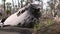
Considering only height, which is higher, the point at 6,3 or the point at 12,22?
the point at 12,22

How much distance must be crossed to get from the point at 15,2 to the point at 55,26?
57.0ft

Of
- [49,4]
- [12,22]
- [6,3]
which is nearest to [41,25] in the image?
[12,22]

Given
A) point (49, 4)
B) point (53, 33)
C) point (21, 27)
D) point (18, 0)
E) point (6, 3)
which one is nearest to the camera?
point (53, 33)

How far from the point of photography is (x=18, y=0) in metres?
18.9

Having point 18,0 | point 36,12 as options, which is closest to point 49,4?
point 18,0

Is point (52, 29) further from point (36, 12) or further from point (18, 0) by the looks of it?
point (18, 0)

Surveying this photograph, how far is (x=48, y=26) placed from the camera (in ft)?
7.59

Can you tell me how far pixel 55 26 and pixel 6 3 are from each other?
18.4 metres

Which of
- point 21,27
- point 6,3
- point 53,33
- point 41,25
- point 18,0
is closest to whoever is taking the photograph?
point 53,33

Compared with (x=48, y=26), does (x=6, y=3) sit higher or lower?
lower

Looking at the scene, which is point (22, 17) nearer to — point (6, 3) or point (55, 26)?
point (55, 26)

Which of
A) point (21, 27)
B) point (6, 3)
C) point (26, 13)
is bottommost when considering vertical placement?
point (6, 3)

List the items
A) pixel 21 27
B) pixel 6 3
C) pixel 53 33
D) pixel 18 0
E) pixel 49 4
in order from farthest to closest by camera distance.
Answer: pixel 6 3, pixel 18 0, pixel 49 4, pixel 21 27, pixel 53 33

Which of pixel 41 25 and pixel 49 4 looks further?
pixel 49 4
